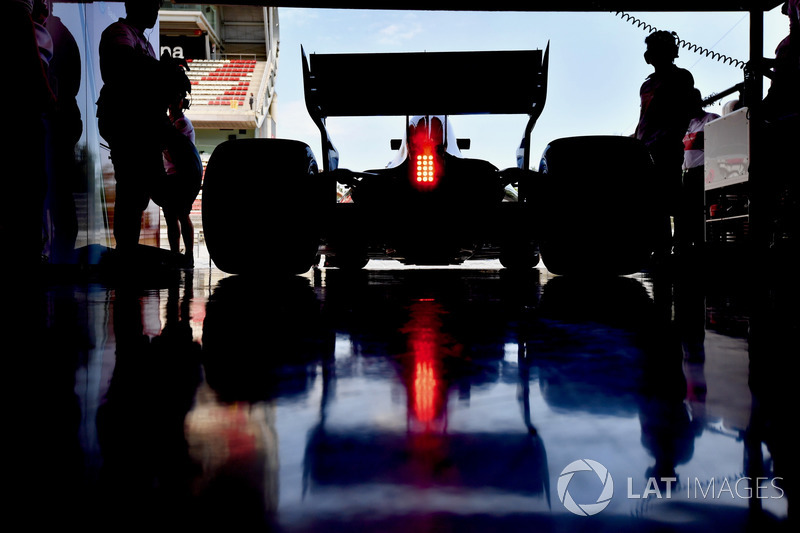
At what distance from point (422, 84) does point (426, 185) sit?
72 centimetres

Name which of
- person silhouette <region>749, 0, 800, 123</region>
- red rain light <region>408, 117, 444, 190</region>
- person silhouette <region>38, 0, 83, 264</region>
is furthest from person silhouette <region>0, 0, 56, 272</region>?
person silhouette <region>749, 0, 800, 123</region>

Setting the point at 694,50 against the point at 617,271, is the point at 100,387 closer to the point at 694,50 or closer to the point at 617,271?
the point at 617,271

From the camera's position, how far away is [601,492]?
1.37 ft

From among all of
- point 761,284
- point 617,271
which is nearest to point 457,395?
point 617,271

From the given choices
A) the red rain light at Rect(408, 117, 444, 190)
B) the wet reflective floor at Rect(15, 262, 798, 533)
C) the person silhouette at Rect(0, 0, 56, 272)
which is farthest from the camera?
the person silhouette at Rect(0, 0, 56, 272)

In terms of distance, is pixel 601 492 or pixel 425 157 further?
pixel 425 157

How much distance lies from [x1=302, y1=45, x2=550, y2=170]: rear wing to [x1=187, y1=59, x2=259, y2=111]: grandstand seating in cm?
2124

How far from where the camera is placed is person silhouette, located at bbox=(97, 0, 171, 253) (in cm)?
303

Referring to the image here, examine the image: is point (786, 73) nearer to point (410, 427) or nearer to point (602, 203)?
point (602, 203)

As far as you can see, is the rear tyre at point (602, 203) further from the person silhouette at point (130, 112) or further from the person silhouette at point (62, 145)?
the person silhouette at point (62, 145)

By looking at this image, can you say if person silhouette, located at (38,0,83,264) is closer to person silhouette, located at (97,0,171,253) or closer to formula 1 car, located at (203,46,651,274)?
person silhouette, located at (97,0,171,253)

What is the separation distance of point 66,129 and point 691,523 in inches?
195

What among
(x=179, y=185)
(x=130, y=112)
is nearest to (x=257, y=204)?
(x=130, y=112)

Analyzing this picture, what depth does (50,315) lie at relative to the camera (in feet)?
4.80
